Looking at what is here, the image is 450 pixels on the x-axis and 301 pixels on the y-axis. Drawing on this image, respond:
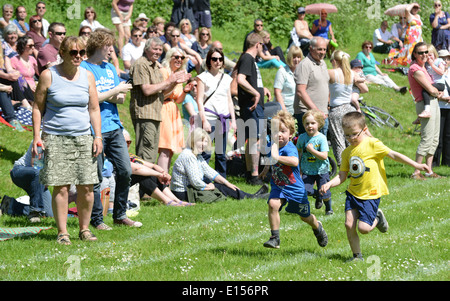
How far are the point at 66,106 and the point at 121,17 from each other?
33.6 feet

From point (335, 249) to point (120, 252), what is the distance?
2259 millimetres

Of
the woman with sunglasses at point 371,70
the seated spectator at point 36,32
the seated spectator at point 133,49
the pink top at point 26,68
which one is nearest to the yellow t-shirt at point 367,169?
the pink top at point 26,68

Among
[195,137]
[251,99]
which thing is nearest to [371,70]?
[251,99]

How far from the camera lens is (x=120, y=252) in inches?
291

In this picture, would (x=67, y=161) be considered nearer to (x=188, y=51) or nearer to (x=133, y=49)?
(x=133, y=49)

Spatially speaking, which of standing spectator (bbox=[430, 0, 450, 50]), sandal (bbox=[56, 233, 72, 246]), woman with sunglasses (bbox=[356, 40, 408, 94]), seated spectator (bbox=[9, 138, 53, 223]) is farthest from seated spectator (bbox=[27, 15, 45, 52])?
standing spectator (bbox=[430, 0, 450, 50])

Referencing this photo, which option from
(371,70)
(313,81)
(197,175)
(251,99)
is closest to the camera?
(197,175)

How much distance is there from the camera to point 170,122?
11.7 m

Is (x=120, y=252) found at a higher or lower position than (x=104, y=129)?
lower

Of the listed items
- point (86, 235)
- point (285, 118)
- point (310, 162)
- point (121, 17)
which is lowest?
point (86, 235)

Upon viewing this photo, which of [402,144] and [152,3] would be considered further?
[152,3]

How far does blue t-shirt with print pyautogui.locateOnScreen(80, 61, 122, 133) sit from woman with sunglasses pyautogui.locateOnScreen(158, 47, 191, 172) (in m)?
2.82
